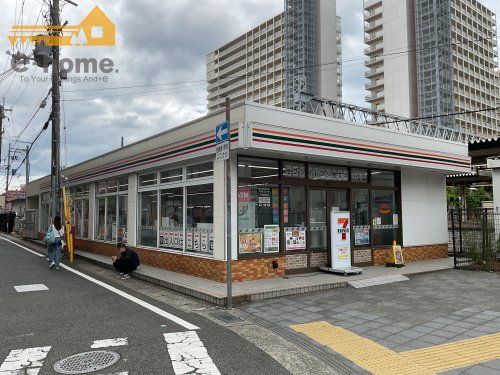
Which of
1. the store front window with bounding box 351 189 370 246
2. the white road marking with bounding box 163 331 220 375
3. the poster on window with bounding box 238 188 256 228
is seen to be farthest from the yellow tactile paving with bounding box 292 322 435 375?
the store front window with bounding box 351 189 370 246

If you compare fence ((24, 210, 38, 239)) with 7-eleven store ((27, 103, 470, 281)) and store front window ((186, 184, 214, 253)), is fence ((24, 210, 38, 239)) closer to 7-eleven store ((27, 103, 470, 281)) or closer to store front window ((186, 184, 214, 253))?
7-eleven store ((27, 103, 470, 281))

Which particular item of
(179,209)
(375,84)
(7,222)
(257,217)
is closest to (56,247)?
(179,209)

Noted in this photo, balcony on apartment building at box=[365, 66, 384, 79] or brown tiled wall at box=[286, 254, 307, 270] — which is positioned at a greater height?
balcony on apartment building at box=[365, 66, 384, 79]

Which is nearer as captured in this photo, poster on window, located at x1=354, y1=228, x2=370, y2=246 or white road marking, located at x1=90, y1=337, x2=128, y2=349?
white road marking, located at x1=90, y1=337, x2=128, y2=349

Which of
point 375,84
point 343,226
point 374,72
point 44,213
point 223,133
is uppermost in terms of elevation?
point 374,72

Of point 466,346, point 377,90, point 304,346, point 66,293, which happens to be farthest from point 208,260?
point 377,90

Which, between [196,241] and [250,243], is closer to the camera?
[250,243]

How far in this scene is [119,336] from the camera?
532 cm

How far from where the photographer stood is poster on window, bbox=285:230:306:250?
9.80 metres

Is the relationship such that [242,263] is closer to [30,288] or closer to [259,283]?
[259,283]

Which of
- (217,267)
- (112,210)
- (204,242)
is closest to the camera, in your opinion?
(217,267)

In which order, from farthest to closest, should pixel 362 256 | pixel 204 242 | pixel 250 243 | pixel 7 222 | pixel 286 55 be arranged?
pixel 286 55 < pixel 7 222 < pixel 362 256 < pixel 204 242 < pixel 250 243

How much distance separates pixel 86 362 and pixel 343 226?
7145mm

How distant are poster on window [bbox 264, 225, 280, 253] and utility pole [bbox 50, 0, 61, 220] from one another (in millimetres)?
9925
